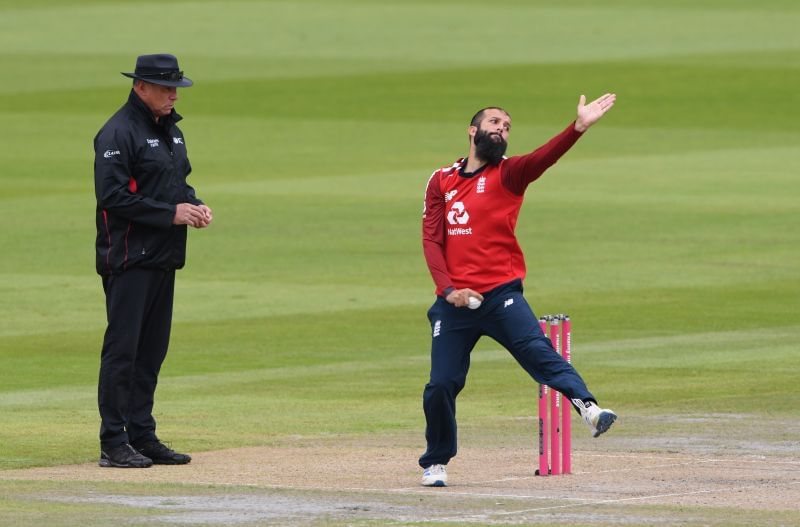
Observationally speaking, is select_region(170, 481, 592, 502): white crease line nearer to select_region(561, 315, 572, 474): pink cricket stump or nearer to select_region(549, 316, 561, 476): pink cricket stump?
select_region(549, 316, 561, 476): pink cricket stump

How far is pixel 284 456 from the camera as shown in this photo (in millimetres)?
12797

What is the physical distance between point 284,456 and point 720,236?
1542 centimetres

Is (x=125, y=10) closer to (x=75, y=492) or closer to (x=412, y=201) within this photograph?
(x=412, y=201)

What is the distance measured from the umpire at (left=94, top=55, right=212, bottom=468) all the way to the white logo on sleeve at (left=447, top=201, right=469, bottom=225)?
1515mm

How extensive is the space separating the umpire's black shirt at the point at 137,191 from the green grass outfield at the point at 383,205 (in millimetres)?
1284

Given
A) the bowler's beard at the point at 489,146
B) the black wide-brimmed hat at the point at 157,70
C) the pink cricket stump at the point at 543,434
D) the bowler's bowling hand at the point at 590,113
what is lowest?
the pink cricket stump at the point at 543,434

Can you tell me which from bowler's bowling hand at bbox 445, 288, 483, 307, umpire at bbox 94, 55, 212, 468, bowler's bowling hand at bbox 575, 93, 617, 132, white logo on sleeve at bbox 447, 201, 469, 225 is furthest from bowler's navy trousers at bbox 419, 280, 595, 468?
umpire at bbox 94, 55, 212, 468

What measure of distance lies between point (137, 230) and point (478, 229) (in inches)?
83.1

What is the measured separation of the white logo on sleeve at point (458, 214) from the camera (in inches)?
461

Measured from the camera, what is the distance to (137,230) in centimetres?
1257

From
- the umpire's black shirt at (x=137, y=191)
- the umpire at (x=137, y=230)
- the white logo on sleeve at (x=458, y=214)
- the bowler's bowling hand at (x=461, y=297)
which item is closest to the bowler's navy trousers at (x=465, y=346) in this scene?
the bowler's bowling hand at (x=461, y=297)

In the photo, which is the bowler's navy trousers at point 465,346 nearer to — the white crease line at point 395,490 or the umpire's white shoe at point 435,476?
the umpire's white shoe at point 435,476

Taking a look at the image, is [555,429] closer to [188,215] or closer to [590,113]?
[590,113]

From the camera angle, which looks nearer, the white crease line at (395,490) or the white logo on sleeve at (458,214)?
the white crease line at (395,490)
